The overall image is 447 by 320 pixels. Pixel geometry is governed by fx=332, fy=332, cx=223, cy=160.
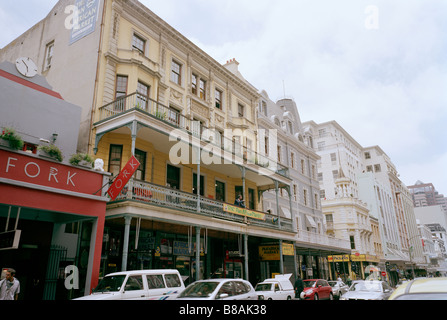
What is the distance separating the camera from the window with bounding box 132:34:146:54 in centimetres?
1942

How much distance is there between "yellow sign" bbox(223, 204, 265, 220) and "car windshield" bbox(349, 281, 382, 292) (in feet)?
23.1

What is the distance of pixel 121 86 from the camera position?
18.0 metres

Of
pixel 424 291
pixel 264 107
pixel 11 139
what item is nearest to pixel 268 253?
pixel 264 107

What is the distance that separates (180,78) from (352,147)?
58.3 metres

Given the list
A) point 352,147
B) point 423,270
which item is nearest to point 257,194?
point 352,147

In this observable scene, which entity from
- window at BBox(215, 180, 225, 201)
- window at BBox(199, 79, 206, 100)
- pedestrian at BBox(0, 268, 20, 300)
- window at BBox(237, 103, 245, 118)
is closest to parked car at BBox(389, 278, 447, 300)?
pedestrian at BBox(0, 268, 20, 300)

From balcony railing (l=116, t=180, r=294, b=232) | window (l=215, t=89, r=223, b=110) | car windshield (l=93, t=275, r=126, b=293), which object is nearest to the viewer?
car windshield (l=93, t=275, r=126, b=293)

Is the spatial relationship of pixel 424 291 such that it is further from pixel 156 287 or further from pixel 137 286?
pixel 156 287

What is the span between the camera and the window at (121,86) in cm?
1781

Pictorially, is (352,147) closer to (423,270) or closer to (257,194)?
(423,270)

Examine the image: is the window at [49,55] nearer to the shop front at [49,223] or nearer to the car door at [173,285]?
the shop front at [49,223]

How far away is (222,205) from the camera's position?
725 inches

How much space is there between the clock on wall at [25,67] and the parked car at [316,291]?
17.6m

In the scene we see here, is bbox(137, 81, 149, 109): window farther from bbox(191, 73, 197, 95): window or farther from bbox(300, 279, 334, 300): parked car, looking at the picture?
bbox(300, 279, 334, 300): parked car
